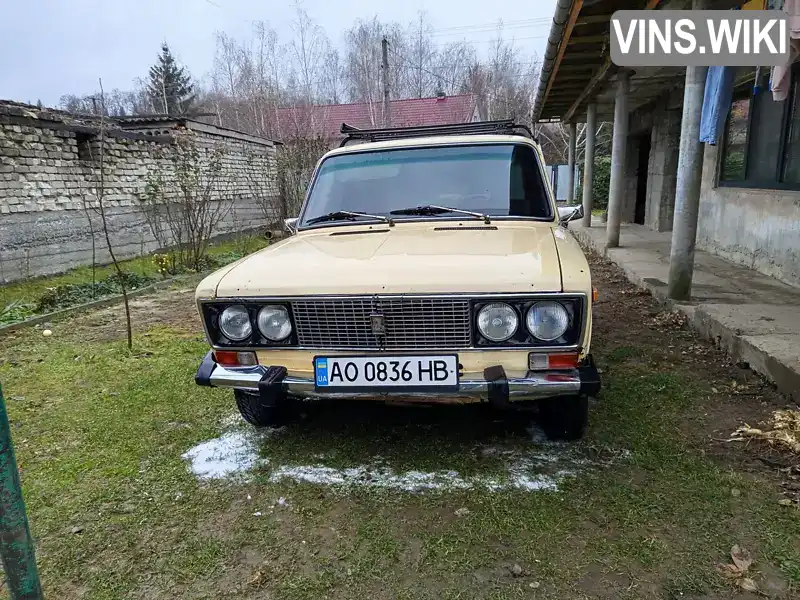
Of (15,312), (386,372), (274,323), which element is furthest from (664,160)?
(15,312)

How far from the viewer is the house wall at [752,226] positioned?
5.67 metres

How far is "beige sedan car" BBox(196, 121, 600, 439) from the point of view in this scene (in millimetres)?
2402

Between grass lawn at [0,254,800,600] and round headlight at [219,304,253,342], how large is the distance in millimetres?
755

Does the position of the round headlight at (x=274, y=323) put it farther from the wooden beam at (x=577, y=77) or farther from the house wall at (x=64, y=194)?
the wooden beam at (x=577, y=77)

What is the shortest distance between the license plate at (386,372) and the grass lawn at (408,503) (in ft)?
1.78

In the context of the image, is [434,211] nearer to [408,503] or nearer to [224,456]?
[408,503]

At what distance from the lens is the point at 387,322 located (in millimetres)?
2496

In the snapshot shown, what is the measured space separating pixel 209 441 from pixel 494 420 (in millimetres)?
1742

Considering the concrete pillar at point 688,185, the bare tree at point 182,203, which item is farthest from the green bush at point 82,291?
the concrete pillar at point 688,185

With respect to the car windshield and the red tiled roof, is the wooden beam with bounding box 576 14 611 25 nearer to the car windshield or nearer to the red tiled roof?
the car windshield

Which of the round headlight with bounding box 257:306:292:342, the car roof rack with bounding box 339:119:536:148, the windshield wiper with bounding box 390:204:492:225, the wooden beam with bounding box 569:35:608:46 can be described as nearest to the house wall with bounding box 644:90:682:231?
the wooden beam with bounding box 569:35:608:46

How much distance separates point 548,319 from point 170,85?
1669 inches

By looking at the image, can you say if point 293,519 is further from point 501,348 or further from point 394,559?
point 501,348

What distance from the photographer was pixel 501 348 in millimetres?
2455
